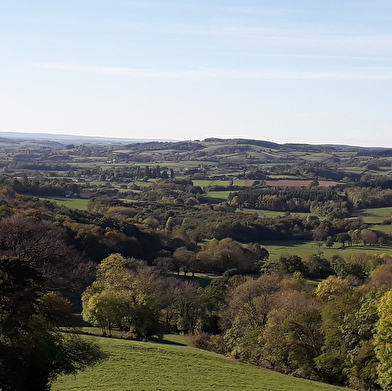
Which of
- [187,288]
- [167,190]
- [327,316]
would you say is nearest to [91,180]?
[167,190]

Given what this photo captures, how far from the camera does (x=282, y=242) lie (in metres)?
101

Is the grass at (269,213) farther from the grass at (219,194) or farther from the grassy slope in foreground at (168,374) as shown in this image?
the grassy slope in foreground at (168,374)

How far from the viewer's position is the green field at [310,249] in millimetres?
87875

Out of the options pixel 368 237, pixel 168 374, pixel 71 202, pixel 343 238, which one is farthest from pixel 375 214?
pixel 168 374

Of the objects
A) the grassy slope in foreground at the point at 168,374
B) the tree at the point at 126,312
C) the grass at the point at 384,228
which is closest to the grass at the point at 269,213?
the grass at the point at 384,228

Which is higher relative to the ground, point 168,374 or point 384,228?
point 168,374

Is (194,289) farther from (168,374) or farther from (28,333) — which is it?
(28,333)

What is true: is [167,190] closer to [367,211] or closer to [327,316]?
[367,211]

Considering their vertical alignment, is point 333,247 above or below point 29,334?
below

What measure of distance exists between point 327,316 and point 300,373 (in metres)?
3.68

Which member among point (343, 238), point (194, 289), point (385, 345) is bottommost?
point (343, 238)

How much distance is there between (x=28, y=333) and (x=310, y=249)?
78906mm

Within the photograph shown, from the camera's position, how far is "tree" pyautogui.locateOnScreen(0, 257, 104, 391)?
17781mm

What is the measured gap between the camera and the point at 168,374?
25.0 m
